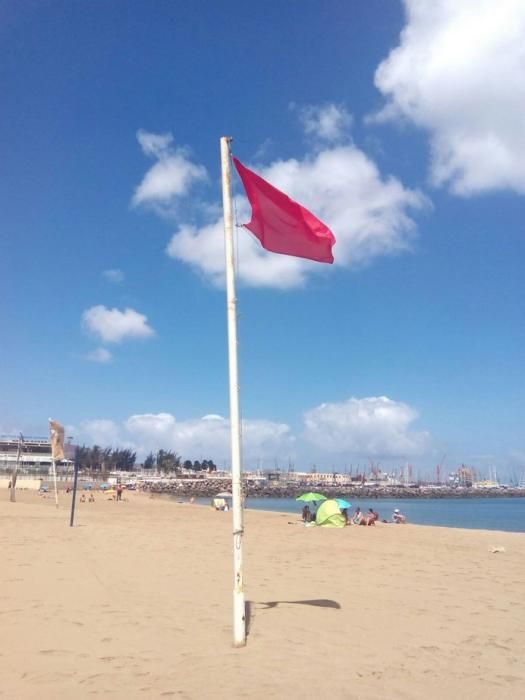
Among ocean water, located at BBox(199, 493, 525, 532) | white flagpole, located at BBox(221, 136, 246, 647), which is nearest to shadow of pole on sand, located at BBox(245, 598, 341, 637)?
white flagpole, located at BBox(221, 136, 246, 647)

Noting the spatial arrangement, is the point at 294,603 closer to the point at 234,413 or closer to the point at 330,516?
the point at 234,413

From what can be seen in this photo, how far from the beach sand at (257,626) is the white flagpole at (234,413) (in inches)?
15.4

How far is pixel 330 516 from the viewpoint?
941 inches

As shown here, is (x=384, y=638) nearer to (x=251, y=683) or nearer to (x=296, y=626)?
(x=296, y=626)

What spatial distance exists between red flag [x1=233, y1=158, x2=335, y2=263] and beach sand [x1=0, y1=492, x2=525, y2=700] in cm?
433

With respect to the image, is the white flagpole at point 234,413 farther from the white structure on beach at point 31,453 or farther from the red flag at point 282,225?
the white structure on beach at point 31,453

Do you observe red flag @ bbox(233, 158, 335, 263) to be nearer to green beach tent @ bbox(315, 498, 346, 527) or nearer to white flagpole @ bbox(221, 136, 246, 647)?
white flagpole @ bbox(221, 136, 246, 647)

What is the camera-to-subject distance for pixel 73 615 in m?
6.85

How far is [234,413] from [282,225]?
235 cm

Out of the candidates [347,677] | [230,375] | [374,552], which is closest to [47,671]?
[347,677]

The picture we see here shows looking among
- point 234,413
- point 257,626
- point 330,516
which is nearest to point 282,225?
point 234,413

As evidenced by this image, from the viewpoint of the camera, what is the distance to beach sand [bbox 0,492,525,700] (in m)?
4.95

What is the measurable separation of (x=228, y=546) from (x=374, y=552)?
3.65 metres

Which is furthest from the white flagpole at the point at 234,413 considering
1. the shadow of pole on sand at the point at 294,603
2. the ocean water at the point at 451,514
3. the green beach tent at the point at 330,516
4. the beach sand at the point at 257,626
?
the ocean water at the point at 451,514
